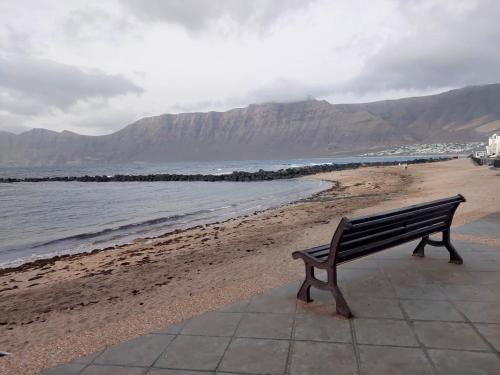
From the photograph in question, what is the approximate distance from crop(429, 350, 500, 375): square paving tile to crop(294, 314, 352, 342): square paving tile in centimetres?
75

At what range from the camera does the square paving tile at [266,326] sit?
3.62m

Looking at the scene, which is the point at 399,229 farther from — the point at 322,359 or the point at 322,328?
the point at 322,359

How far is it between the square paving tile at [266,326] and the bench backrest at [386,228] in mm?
808

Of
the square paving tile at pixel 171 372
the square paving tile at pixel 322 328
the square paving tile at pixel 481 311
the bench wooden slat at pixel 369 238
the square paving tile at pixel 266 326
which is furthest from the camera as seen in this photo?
the bench wooden slat at pixel 369 238

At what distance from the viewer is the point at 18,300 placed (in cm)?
665

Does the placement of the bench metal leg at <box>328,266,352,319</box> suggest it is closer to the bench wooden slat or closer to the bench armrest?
the bench armrest

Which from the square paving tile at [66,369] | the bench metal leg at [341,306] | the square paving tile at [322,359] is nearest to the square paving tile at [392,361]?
the square paving tile at [322,359]

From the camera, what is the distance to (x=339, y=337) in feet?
11.5

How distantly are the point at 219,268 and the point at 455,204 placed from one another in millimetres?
4310

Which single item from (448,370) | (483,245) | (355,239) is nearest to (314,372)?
(448,370)

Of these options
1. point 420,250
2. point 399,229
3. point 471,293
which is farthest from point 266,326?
point 420,250

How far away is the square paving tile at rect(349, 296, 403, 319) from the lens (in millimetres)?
3961

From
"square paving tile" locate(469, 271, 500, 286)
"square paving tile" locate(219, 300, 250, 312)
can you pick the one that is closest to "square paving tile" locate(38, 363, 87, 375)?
"square paving tile" locate(219, 300, 250, 312)

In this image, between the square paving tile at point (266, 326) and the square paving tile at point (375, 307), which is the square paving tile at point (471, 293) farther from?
the square paving tile at point (266, 326)
